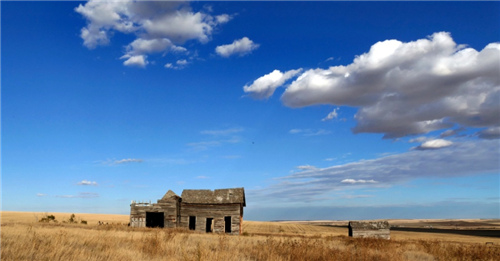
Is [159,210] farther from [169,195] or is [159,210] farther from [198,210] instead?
[198,210]

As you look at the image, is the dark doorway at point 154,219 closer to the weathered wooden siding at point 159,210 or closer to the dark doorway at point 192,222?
the weathered wooden siding at point 159,210

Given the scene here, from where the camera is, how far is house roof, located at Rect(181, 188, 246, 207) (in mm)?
33875

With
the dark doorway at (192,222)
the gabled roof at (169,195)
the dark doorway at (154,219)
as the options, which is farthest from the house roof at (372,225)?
the dark doorway at (154,219)

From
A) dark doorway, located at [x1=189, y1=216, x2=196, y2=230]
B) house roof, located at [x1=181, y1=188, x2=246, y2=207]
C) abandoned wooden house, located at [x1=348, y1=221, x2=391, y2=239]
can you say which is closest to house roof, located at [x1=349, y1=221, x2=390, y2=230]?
abandoned wooden house, located at [x1=348, y1=221, x2=391, y2=239]

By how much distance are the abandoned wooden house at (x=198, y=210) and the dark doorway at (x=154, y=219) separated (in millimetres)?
1371

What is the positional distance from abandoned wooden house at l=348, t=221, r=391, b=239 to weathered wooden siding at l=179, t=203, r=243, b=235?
10523 millimetres

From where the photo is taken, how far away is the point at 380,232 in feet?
102

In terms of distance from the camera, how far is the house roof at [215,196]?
111 ft

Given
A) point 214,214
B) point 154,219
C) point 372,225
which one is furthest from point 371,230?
point 154,219

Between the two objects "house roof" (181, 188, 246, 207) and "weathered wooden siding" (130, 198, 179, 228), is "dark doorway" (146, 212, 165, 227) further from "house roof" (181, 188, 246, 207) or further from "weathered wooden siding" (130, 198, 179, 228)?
"house roof" (181, 188, 246, 207)

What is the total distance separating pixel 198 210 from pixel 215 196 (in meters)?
2.10

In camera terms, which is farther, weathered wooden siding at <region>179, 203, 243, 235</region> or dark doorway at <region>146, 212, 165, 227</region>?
dark doorway at <region>146, 212, 165, 227</region>

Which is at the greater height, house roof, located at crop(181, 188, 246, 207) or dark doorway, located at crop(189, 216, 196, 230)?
house roof, located at crop(181, 188, 246, 207)

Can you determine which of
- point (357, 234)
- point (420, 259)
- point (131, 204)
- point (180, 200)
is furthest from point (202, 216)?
point (420, 259)
